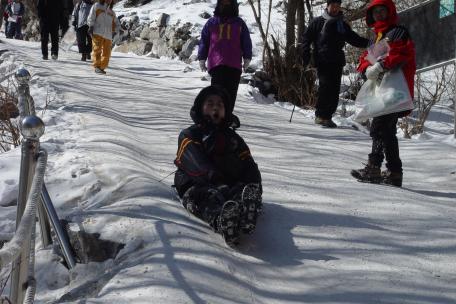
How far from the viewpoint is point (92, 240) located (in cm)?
345

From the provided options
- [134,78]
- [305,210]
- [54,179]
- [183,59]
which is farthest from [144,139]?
[183,59]

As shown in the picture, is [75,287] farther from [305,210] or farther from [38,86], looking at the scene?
[38,86]

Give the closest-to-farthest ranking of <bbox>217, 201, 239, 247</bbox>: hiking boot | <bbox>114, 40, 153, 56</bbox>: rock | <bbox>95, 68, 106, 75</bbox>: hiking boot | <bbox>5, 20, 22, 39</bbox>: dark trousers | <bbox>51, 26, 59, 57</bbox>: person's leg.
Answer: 1. <bbox>217, 201, 239, 247</bbox>: hiking boot
2. <bbox>95, 68, 106, 75</bbox>: hiking boot
3. <bbox>51, 26, 59, 57</bbox>: person's leg
4. <bbox>114, 40, 153, 56</bbox>: rock
5. <bbox>5, 20, 22, 39</bbox>: dark trousers

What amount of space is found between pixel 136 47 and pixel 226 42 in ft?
42.7

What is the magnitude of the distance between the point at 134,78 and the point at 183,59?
503cm

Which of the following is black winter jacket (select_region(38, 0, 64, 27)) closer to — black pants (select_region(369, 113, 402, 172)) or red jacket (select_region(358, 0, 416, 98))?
red jacket (select_region(358, 0, 416, 98))

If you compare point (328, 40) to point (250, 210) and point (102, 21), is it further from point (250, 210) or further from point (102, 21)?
point (102, 21)

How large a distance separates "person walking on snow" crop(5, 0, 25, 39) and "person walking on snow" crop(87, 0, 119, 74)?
27.5 feet

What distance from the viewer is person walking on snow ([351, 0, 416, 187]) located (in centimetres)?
458

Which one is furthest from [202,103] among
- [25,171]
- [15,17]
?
[15,17]

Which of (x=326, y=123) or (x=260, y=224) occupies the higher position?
(x=326, y=123)

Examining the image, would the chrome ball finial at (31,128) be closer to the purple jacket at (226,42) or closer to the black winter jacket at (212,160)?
the black winter jacket at (212,160)

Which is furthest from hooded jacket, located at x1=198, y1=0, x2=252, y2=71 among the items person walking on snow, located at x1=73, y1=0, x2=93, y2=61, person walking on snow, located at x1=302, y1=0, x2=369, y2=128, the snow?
person walking on snow, located at x1=73, y1=0, x2=93, y2=61

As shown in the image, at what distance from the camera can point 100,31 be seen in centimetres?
1109
